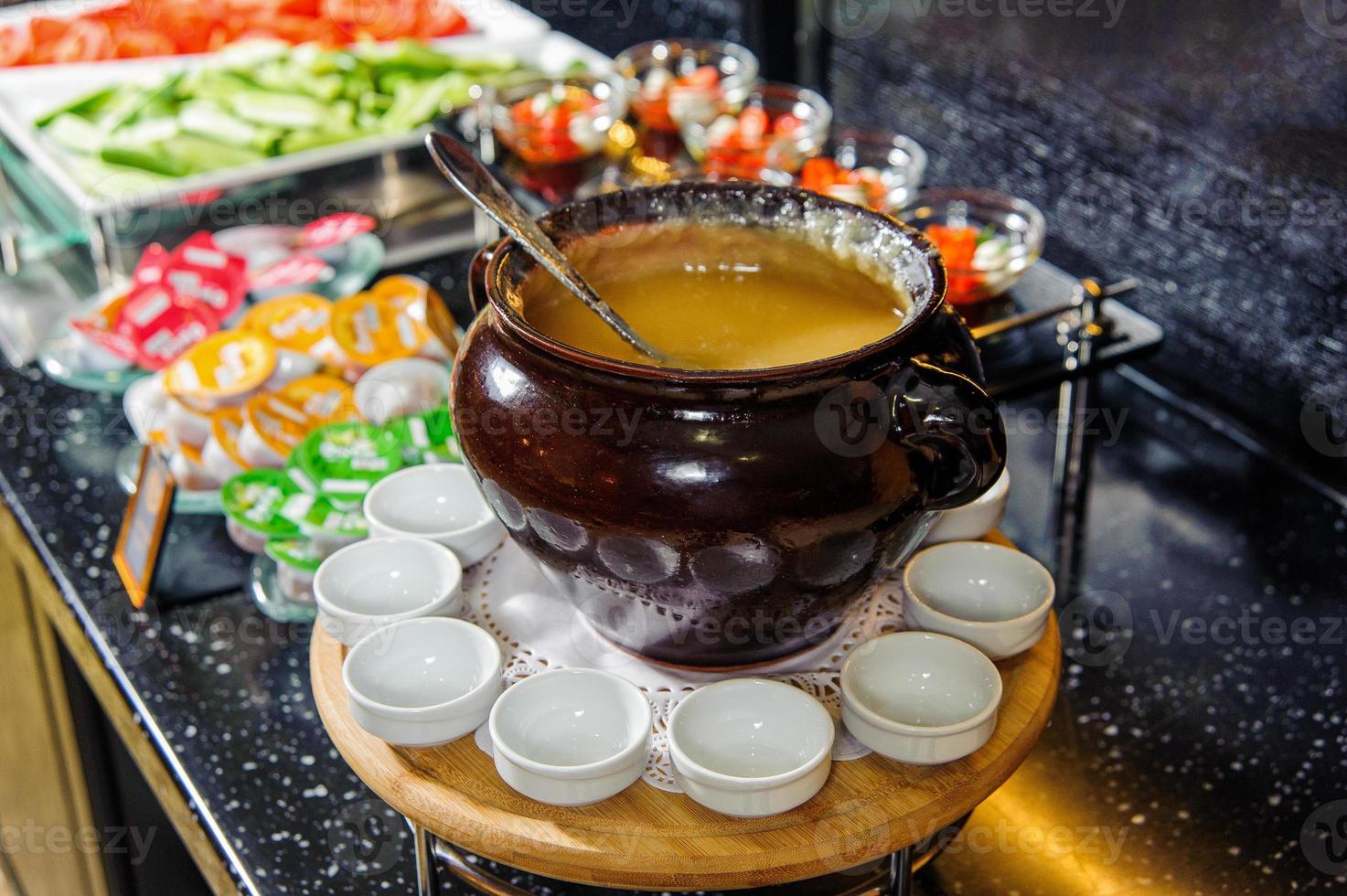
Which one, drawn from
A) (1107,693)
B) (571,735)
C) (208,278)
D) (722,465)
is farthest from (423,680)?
(208,278)

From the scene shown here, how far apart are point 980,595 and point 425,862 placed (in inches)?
14.7

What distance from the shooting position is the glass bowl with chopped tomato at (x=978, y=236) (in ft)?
3.81

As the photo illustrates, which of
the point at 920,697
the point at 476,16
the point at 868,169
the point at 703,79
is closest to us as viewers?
the point at 920,697

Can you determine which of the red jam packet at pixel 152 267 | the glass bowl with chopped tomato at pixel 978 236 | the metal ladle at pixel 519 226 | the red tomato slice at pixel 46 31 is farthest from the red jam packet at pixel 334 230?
the red tomato slice at pixel 46 31

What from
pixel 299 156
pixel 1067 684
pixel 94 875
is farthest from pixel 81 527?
pixel 1067 684

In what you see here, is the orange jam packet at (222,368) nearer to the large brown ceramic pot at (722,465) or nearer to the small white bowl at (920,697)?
the large brown ceramic pot at (722,465)

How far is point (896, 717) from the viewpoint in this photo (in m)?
0.76

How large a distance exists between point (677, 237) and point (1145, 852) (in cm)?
49

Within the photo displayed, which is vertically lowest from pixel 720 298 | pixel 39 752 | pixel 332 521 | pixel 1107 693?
pixel 39 752

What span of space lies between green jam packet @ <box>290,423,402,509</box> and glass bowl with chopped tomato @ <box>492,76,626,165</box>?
1.85 ft

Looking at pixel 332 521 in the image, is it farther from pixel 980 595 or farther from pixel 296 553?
pixel 980 595

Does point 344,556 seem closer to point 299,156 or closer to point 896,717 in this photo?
point 896,717

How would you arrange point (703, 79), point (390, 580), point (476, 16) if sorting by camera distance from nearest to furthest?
point (390, 580)
point (703, 79)
point (476, 16)

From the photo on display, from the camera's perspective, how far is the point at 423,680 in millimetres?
781
